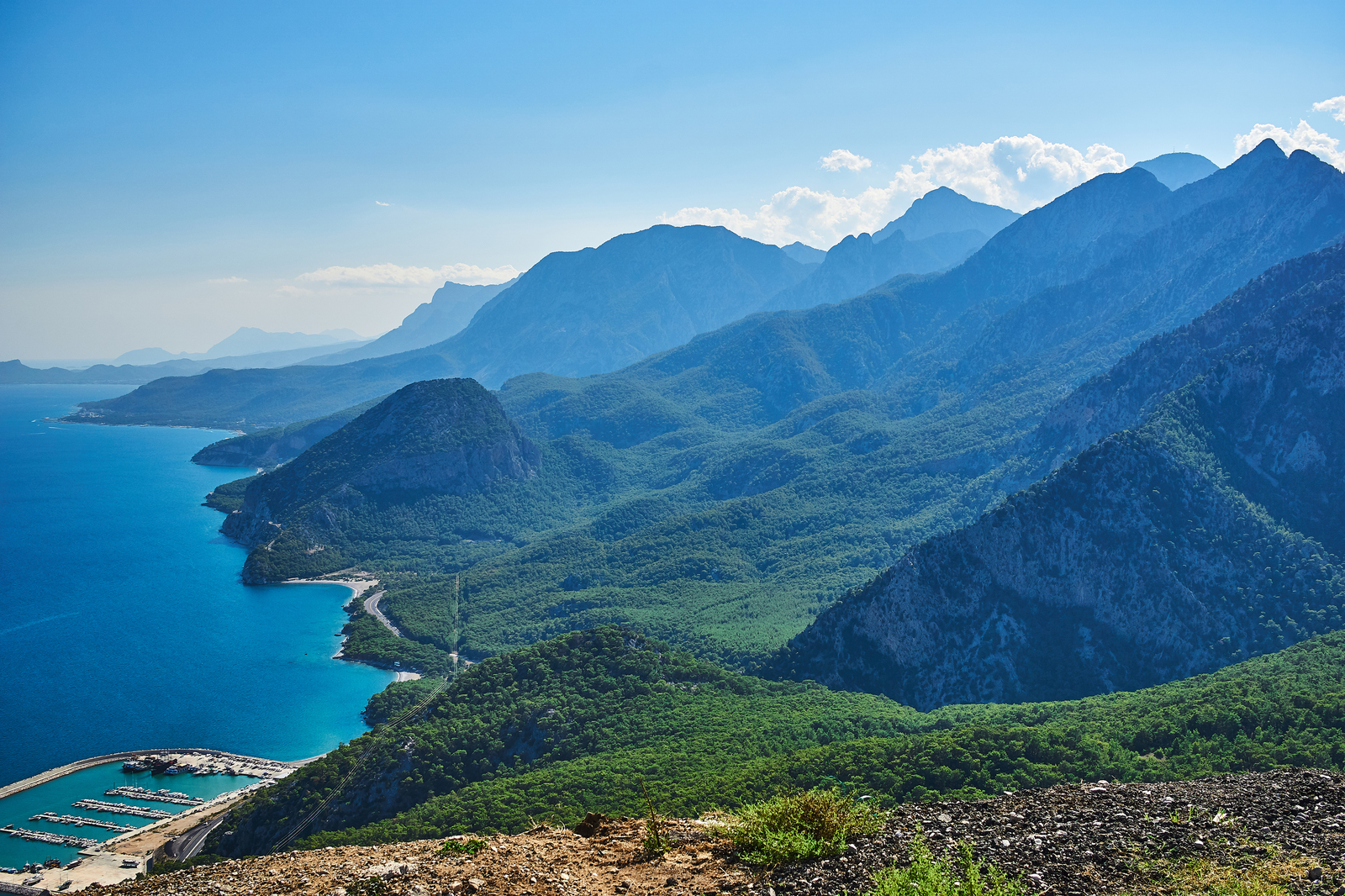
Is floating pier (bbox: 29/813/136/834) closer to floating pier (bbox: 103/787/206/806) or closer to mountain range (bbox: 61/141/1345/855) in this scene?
floating pier (bbox: 103/787/206/806)

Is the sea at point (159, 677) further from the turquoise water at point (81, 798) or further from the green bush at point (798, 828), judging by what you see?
the green bush at point (798, 828)

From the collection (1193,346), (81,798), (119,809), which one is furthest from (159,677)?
(1193,346)

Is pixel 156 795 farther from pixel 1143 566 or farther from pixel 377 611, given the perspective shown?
pixel 1143 566

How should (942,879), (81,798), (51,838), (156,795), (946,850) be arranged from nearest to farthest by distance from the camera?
(942,879) → (946,850) → (51,838) → (156,795) → (81,798)

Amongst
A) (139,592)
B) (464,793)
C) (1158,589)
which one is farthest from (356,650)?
(1158,589)

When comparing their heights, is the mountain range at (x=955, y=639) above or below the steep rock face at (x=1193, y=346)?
below

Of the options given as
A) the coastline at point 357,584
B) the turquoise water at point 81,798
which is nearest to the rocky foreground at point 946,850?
the turquoise water at point 81,798
